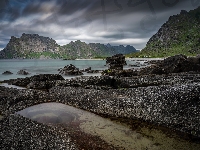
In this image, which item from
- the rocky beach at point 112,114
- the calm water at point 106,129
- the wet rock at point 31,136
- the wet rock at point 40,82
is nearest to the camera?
the wet rock at point 31,136

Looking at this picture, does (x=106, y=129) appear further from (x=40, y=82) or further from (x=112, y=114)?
(x=40, y=82)

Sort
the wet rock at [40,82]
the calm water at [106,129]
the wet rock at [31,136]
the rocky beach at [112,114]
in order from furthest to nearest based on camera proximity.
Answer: the wet rock at [40,82] < the rocky beach at [112,114] < the calm water at [106,129] < the wet rock at [31,136]

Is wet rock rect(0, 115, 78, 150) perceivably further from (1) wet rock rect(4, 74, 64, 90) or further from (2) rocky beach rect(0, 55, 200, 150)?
(1) wet rock rect(4, 74, 64, 90)

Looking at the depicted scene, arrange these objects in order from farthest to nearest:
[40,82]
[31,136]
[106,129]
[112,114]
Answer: [40,82] → [112,114] → [106,129] → [31,136]

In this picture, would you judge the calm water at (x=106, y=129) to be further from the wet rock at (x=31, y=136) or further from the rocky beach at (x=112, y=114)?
the wet rock at (x=31, y=136)

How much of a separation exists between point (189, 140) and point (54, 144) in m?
7.41

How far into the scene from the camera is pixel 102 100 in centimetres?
1611

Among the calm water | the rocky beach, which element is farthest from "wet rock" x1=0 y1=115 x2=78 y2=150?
the calm water

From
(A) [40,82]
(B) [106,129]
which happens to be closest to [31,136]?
(B) [106,129]

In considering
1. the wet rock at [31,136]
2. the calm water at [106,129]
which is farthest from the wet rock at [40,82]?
the wet rock at [31,136]

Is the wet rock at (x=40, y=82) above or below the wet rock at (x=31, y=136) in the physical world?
above

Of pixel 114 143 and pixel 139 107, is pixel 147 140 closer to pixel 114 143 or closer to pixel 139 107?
pixel 114 143

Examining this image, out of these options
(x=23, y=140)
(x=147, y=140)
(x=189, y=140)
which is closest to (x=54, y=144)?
(x=23, y=140)

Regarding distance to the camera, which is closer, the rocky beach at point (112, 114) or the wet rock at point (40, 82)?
the rocky beach at point (112, 114)
